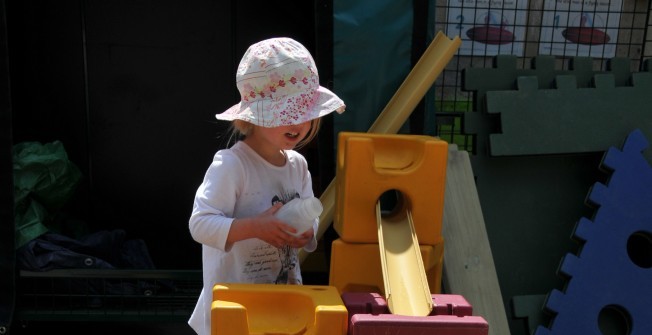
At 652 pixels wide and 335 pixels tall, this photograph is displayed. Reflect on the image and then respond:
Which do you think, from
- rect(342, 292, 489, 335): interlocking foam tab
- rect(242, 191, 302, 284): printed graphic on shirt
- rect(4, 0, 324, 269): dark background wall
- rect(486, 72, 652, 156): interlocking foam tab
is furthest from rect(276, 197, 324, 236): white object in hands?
rect(4, 0, 324, 269): dark background wall

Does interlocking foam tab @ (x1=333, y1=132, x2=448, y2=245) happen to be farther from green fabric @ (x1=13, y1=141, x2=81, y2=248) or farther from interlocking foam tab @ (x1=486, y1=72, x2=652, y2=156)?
green fabric @ (x1=13, y1=141, x2=81, y2=248)

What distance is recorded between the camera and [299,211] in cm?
155

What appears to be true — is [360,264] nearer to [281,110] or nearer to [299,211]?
[299,211]

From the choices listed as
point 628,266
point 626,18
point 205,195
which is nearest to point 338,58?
point 205,195

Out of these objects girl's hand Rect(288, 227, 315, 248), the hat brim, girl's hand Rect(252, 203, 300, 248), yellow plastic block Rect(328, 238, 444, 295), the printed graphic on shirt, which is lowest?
yellow plastic block Rect(328, 238, 444, 295)

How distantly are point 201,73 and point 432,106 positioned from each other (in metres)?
1.39

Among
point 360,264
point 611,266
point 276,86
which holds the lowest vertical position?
point 611,266

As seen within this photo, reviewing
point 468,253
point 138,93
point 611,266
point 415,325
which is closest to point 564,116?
point 611,266

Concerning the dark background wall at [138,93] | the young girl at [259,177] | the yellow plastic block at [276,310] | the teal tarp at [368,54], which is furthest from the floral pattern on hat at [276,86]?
the dark background wall at [138,93]

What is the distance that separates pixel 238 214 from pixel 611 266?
179 cm

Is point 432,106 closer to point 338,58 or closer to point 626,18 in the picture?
point 338,58

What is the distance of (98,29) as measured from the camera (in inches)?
133

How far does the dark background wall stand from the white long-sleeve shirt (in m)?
1.67

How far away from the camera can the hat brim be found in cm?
154
